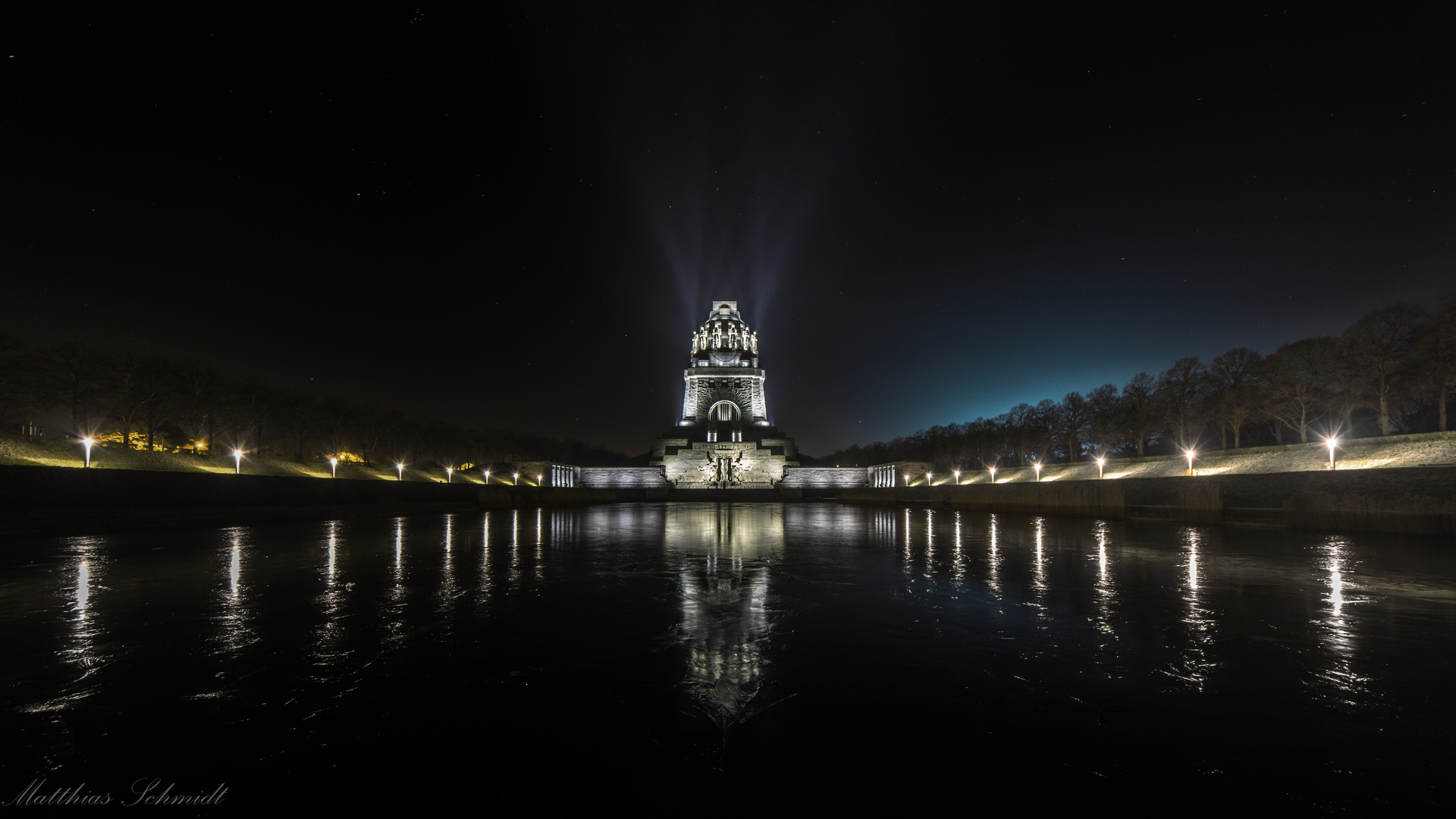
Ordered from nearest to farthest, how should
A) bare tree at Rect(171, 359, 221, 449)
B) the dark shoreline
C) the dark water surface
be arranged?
the dark water surface < the dark shoreline < bare tree at Rect(171, 359, 221, 449)

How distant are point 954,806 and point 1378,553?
47.6 ft

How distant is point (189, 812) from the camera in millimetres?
2777

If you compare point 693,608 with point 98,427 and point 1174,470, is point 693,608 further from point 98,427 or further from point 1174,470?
point 98,427

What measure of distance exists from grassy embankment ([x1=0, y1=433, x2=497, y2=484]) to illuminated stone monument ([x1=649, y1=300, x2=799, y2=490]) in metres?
21.7

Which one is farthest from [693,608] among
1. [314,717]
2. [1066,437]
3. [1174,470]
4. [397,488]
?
[1066,437]

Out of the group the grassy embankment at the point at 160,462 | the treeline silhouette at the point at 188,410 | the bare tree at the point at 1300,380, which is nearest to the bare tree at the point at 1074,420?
the bare tree at the point at 1300,380

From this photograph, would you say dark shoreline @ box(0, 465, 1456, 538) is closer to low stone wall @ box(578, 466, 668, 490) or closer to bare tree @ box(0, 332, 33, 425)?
bare tree @ box(0, 332, 33, 425)

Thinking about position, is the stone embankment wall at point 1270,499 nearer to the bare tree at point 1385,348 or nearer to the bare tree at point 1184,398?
the bare tree at point 1385,348

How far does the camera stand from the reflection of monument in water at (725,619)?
13.6 feet

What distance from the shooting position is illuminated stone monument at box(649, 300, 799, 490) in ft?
222

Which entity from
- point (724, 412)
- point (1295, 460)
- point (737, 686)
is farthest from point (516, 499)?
point (724, 412)

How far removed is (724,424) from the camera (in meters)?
92.1

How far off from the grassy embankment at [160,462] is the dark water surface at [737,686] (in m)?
22.4

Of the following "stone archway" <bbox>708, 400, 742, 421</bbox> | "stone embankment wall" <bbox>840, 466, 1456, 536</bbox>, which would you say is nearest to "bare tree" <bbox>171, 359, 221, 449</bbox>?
"stone embankment wall" <bbox>840, 466, 1456, 536</bbox>
